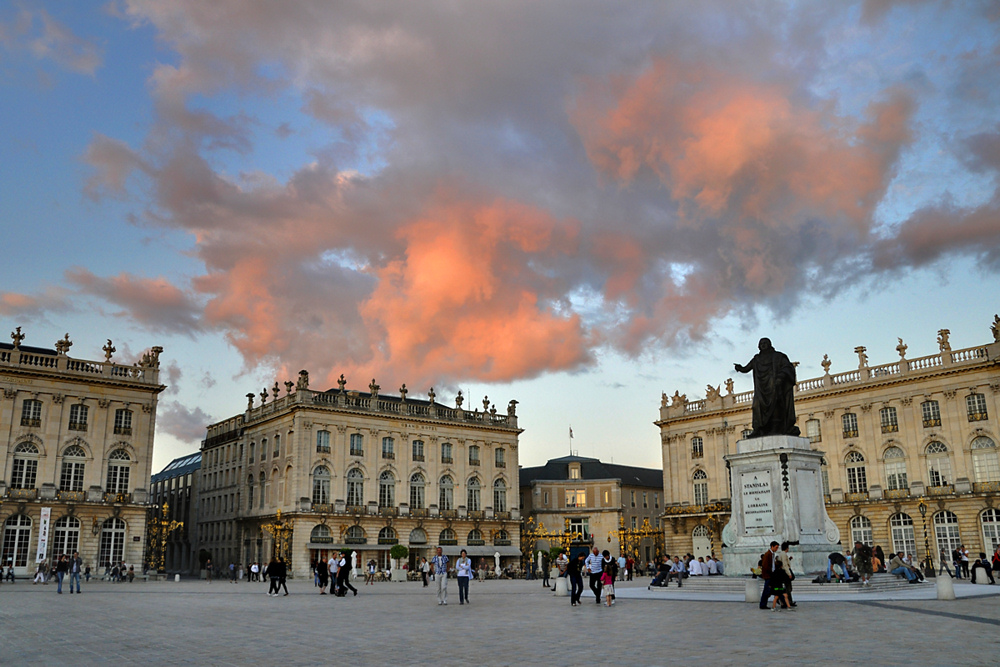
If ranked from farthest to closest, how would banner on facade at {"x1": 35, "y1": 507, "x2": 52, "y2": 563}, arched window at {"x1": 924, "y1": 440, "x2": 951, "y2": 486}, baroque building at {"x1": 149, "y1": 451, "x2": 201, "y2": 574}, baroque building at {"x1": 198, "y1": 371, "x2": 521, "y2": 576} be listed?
1. baroque building at {"x1": 149, "y1": 451, "x2": 201, "y2": 574}
2. baroque building at {"x1": 198, "y1": 371, "x2": 521, "y2": 576}
3. arched window at {"x1": 924, "y1": 440, "x2": 951, "y2": 486}
4. banner on facade at {"x1": 35, "y1": 507, "x2": 52, "y2": 563}

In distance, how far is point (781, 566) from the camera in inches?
690

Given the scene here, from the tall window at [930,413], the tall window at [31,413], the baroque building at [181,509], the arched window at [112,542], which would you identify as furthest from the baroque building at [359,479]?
the tall window at [930,413]

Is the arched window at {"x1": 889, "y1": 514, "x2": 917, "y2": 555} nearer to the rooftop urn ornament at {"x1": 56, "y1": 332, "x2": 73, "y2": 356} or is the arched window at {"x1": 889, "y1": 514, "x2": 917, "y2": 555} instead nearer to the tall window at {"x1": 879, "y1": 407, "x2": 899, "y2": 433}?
the tall window at {"x1": 879, "y1": 407, "x2": 899, "y2": 433}

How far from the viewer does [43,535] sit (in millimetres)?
46531

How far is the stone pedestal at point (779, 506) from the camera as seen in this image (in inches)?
867

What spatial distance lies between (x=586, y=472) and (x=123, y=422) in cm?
4480

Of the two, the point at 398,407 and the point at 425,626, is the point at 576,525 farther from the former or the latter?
the point at 425,626

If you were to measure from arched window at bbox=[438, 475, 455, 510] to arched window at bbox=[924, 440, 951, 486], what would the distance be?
33.9 m

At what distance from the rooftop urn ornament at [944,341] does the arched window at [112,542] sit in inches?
2088

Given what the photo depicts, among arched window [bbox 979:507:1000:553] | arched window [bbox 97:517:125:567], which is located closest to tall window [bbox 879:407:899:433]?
arched window [bbox 979:507:1000:553]

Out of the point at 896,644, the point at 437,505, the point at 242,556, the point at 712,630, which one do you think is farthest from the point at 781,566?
the point at 242,556

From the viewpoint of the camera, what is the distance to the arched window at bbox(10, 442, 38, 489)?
48.5m

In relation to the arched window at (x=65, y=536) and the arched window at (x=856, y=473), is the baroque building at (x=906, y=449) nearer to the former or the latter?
the arched window at (x=856, y=473)

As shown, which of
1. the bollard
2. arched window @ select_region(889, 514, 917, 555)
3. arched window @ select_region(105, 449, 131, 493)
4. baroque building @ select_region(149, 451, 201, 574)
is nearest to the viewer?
the bollard
